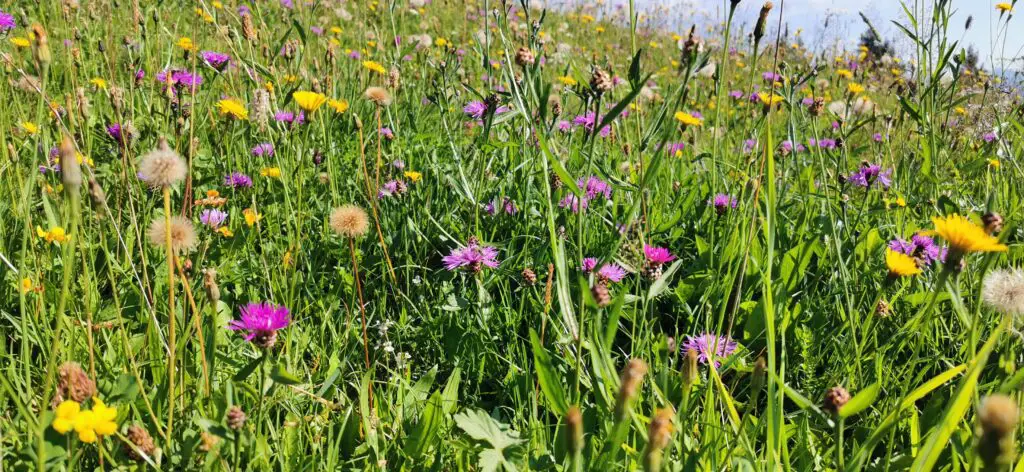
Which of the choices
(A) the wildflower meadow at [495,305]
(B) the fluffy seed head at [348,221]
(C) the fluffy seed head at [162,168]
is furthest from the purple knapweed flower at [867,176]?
(C) the fluffy seed head at [162,168]

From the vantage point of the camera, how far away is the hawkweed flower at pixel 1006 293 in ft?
3.32

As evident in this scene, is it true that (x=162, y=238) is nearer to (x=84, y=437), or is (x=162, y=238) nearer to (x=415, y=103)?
(x=84, y=437)

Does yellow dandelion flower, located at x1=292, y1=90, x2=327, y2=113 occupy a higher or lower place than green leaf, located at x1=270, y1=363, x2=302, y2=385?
higher

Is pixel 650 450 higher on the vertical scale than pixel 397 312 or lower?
higher

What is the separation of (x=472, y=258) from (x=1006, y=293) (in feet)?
3.18

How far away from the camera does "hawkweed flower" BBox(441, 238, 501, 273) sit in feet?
4.79

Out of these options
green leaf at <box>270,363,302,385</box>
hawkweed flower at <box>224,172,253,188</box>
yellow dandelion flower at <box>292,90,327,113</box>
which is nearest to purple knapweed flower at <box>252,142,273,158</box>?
hawkweed flower at <box>224,172,253,188</box>

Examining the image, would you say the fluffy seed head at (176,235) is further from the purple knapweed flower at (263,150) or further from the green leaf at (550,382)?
the purple knapweed flower at (263,150)

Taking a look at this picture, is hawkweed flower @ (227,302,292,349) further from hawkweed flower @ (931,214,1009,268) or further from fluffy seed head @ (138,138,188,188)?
hawkweed flower @ (931,214,1009,268)

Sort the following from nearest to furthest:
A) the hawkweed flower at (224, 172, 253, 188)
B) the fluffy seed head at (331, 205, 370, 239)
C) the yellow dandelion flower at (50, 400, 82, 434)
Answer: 1. the yellow dandelion flower at (50, 400, 82, 434)
2. the fluffy seed head at (331, 205, 370, 239)
3. the hawkweed flower at (224, 172, 253, 188)

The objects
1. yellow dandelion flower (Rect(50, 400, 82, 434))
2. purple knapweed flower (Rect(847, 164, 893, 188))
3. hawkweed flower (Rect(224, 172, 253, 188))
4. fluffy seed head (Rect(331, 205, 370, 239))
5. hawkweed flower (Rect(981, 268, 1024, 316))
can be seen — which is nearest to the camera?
yellow dandelion flower (Rect(50, 400, 82, 434))

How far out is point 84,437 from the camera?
757 millimetres

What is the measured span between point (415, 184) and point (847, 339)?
47.1 inches

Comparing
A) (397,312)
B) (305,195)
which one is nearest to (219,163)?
(305,195)
